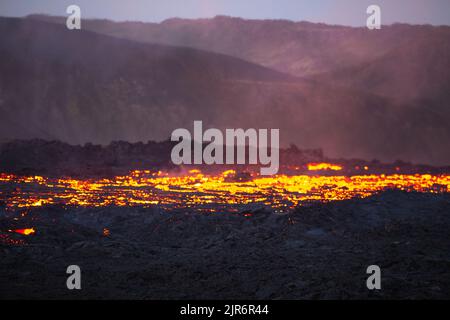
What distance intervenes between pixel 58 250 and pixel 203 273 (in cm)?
353

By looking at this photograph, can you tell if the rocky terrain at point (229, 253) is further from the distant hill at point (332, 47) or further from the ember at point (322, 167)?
the distant hill at point (332, 47)

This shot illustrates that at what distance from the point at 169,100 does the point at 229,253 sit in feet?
153

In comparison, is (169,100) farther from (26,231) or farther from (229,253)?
(229,253)

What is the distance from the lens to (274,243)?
1330 centimetres

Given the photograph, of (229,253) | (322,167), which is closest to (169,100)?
(322,167)

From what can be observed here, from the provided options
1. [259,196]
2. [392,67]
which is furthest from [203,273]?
[392,67]

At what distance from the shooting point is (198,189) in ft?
75.3

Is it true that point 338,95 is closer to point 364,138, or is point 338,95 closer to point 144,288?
point 364,138

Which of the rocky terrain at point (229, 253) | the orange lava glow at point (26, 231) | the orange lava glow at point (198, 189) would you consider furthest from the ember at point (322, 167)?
the orange lava glow at point (26, 231)

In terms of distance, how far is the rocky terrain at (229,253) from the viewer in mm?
9680

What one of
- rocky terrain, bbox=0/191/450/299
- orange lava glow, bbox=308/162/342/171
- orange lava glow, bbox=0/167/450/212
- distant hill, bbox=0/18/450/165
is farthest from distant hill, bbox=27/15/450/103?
rocky terrain, bbox=0/191/450/299

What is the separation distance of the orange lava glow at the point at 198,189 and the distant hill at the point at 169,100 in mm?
23333

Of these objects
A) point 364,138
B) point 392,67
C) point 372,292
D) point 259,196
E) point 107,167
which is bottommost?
point 372,292

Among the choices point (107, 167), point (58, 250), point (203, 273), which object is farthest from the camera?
point (107, 167)
